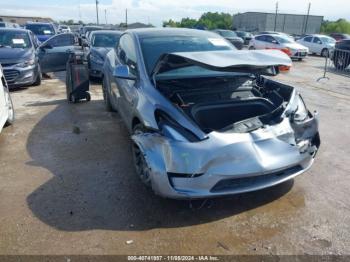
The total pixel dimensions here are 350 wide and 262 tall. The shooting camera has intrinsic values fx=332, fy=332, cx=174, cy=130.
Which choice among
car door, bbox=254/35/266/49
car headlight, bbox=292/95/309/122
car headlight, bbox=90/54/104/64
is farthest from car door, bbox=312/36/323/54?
car headlight, bbox=292/95/309/122

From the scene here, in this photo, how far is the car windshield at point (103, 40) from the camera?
33.1ft

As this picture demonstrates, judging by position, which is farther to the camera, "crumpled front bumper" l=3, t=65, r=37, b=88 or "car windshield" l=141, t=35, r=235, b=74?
"crumpled front bumper" l=3, t=65, r=37, b=88

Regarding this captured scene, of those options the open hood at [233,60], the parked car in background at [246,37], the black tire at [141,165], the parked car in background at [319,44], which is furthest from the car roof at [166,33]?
the parked car in background at [246,37]

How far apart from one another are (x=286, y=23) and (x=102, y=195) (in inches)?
2665

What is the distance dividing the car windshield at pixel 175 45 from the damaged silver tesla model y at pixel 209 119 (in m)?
0.01

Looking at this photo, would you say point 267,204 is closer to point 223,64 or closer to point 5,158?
point 223,64

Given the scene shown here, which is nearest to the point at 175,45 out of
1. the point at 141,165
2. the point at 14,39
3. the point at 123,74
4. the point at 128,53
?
the point at 128,53

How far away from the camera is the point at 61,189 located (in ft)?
11.9

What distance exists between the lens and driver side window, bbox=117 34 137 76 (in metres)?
4.33

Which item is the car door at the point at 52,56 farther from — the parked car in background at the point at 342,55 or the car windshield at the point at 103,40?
the parked car in background at the point at 342,55

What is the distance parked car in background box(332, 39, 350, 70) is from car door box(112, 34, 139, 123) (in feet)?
38.4

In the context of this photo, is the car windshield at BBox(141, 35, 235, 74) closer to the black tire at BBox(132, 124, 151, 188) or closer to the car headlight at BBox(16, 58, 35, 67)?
the black tire at BBox(132, 124, 151, 188)

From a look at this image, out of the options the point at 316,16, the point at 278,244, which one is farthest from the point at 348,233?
the point at 316,16

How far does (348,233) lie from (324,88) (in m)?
7.86
